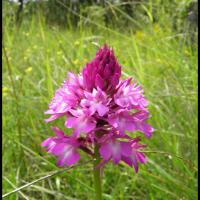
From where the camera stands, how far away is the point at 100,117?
68 cm

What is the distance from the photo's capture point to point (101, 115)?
25.6 inches

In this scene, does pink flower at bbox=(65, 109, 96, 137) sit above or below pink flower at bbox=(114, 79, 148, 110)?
below

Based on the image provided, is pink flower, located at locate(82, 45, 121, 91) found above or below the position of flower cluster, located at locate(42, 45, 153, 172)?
above

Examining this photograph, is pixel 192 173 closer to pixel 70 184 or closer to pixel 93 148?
pixel 70 184

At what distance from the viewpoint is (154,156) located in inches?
55.9

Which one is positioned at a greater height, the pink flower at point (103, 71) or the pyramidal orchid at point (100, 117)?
the pink flower at point (103, 71)

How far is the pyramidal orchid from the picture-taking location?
26.2 inches

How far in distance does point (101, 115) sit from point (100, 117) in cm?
3

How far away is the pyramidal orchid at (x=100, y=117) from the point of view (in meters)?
0.66

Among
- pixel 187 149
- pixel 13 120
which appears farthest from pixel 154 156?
pixel 13 120

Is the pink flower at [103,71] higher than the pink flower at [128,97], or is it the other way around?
the pink flower at [103,71]

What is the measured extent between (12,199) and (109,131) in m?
0.55

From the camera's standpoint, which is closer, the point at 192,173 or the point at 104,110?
the point at 104,110

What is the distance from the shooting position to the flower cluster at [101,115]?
665 millimetres
